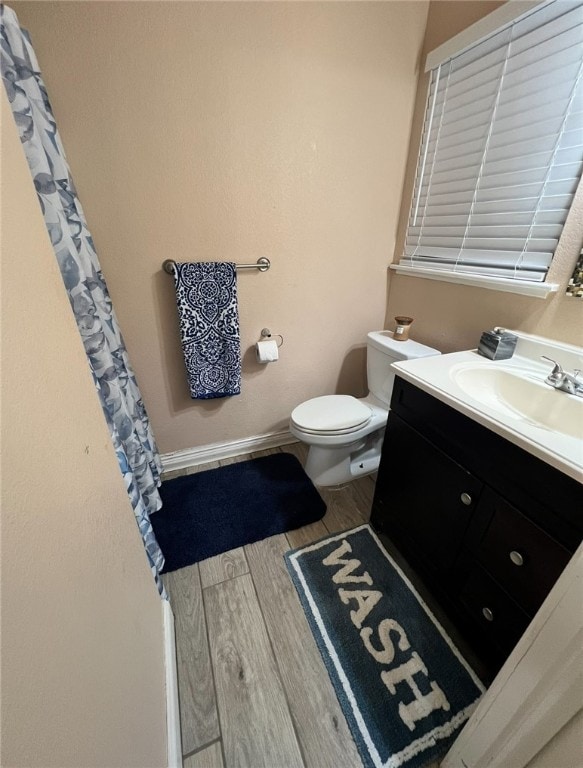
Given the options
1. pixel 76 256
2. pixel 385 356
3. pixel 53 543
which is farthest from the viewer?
pixel 385 356

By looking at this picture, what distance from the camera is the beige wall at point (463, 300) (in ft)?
3.31

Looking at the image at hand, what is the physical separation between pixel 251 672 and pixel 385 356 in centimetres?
138

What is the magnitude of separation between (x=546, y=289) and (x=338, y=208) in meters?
0.98

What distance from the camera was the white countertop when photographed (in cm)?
67

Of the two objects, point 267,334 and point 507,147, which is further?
point 267,334

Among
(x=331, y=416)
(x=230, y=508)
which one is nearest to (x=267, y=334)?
(x=331, y=416)

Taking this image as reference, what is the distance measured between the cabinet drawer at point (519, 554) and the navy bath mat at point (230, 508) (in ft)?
2.63

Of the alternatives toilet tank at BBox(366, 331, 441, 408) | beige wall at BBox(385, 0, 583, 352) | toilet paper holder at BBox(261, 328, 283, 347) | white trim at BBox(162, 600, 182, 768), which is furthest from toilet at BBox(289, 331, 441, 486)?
white trim at BBox(162, 600, 182, 768)

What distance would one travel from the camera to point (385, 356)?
156cm

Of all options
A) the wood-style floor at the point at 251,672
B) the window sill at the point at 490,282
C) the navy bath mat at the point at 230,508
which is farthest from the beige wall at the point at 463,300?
the wood-style floor at the point at 251,672

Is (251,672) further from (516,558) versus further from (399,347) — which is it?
(399,347)

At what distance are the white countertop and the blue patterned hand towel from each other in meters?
0.83

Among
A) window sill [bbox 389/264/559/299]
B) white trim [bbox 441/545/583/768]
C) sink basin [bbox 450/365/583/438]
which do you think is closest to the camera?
white trim [bbox 441/545/583/768]

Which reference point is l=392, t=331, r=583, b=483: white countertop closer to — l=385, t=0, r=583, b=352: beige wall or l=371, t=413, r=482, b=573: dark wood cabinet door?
l=385, t=0, r=583, b=352: beige wall
